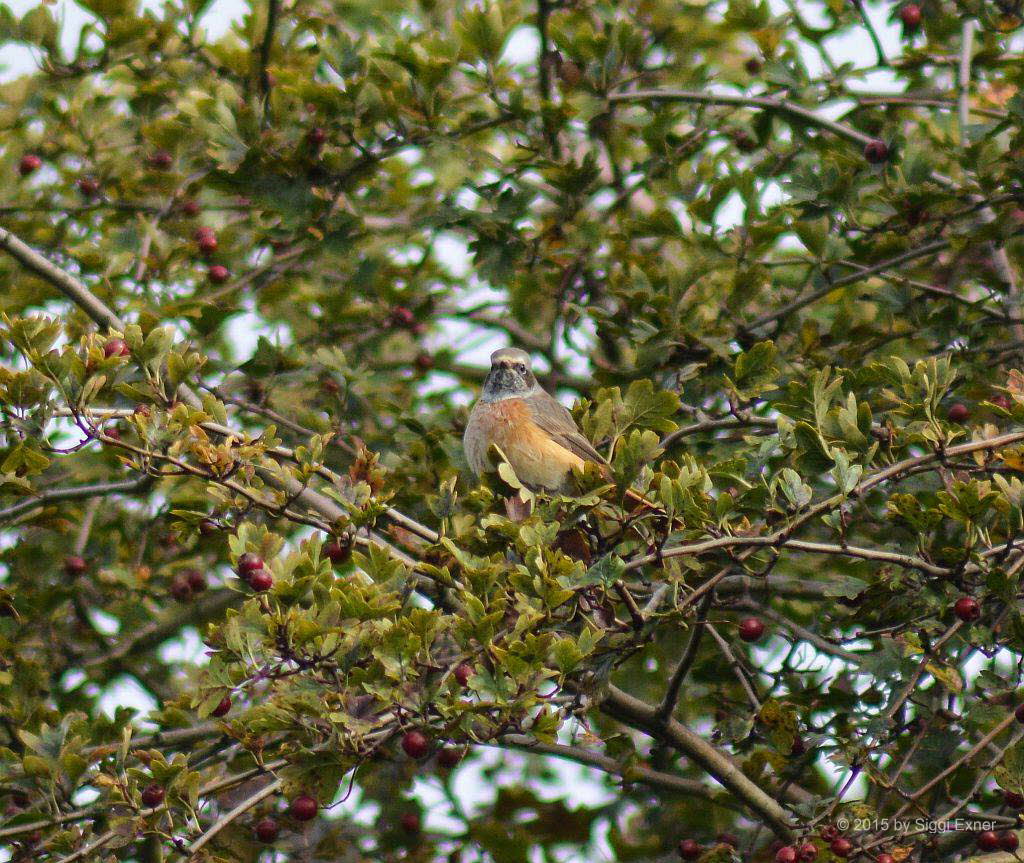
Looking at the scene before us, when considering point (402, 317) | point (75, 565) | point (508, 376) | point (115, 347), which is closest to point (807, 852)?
point (115, 347)

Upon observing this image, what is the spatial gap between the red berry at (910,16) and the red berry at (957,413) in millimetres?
2285

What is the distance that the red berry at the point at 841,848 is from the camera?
4207 mm

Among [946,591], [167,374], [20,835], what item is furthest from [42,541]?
[946,591]

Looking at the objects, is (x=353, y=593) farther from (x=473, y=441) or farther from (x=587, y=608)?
(x=473, y=441)

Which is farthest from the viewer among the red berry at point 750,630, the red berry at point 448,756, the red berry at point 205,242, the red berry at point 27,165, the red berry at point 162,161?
the red berry at point 27,165

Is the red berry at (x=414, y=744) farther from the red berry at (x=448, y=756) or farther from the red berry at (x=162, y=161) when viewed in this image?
the red berry at (x=162, y=161)

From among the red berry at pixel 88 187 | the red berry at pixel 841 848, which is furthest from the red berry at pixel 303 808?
the red berry at pixel 88 187

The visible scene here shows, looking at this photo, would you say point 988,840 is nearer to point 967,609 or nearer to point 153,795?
point 967,609

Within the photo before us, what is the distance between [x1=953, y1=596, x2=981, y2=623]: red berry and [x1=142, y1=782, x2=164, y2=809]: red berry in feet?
9.24

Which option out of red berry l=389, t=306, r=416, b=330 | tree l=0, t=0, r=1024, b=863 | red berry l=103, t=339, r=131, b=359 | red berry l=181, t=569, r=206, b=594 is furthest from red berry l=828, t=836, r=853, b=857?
red berry l=389, t=306, r=416, b=330

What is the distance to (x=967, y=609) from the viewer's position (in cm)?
430

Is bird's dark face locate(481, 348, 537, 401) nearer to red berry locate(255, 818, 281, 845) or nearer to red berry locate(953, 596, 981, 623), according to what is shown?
red berry locate(255, 818, 281, 845)

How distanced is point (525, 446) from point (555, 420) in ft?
0.76

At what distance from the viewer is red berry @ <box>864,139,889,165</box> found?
5.62 meters
